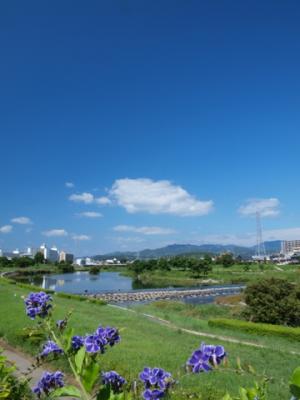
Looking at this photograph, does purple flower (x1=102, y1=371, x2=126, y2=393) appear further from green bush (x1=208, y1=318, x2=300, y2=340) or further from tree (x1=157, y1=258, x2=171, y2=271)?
tree (x1=157, y1=258, x2=171, y2=271)

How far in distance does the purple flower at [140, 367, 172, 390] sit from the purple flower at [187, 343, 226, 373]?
0.27 metres

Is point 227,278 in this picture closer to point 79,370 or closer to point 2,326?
point 2,326

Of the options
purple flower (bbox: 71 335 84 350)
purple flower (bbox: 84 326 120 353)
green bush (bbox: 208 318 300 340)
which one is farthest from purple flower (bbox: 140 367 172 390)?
green bush (bbox: 208 318 300 340)

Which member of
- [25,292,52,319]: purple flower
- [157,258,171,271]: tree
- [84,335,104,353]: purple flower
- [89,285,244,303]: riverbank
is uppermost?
[25,292,52,319]: purple flower

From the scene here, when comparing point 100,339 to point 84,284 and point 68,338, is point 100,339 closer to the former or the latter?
point 68,338

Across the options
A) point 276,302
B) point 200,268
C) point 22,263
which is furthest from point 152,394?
point 22,263

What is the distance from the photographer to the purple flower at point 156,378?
246 cm

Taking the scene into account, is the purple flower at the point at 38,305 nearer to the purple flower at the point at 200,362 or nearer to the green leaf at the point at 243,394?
the purple flower at the point at 200,362

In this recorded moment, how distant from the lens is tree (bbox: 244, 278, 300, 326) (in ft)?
90.9

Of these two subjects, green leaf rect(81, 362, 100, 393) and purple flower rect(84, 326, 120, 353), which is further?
purple flower rect(84, 326, 120, 353)

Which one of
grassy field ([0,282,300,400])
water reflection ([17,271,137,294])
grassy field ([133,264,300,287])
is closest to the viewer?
grassy field ([0,282,300,400])

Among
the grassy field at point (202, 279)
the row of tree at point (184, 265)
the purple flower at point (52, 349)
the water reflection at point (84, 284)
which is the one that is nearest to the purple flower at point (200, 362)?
the purple flower at point (52, 349)

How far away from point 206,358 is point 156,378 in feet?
1.25

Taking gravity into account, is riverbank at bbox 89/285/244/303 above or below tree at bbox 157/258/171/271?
below
